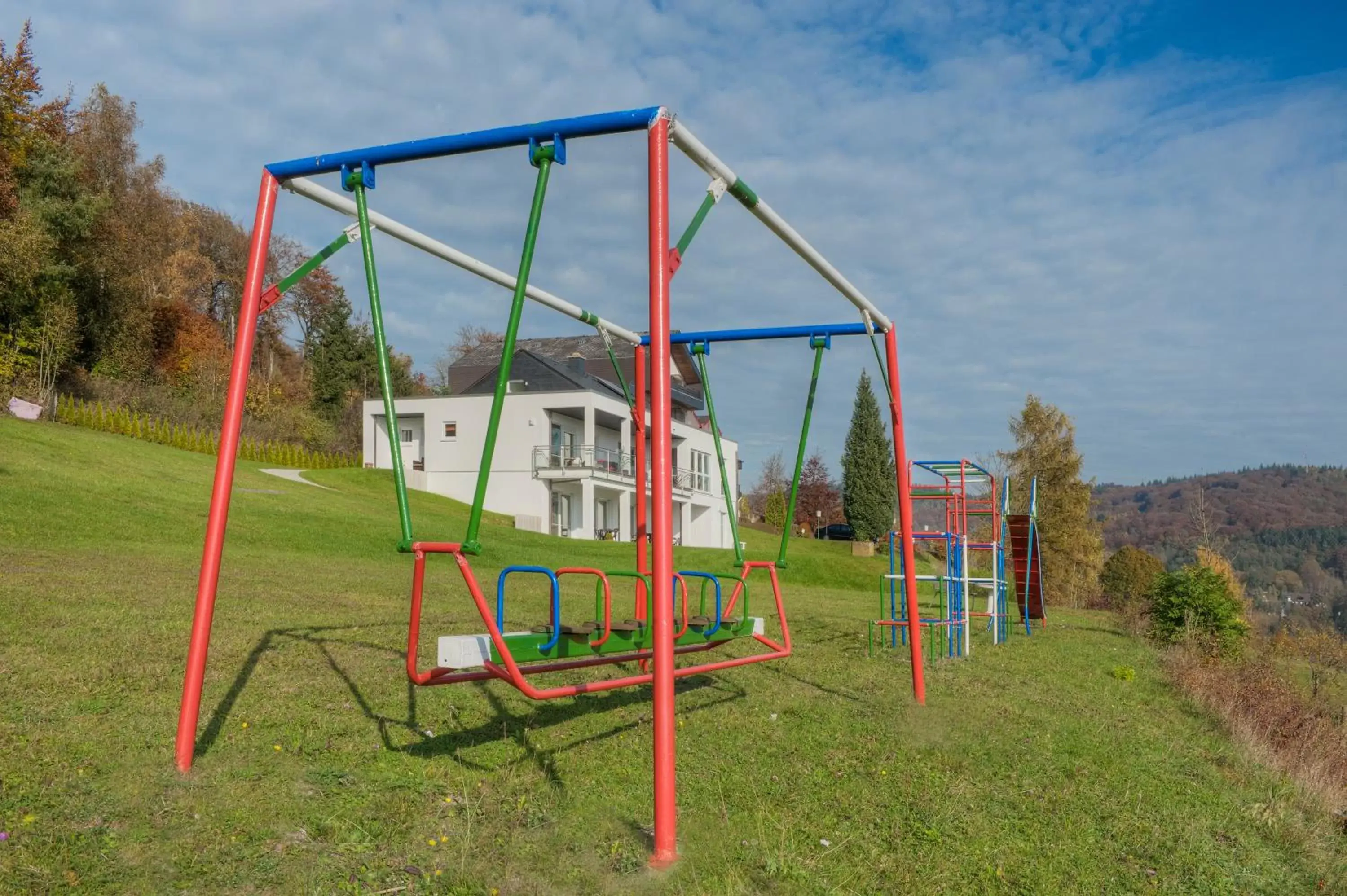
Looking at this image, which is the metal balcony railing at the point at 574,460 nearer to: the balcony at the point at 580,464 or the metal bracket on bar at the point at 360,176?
the balcony at the point at 580,464

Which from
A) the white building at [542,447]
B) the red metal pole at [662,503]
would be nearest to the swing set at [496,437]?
the red metal pole at [662,503]

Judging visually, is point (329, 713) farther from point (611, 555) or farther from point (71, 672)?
point (611, 555)

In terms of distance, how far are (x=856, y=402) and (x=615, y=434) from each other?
45.6 feet

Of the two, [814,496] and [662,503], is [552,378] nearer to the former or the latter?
[814,496]

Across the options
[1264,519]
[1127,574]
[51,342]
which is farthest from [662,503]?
[1264,519]

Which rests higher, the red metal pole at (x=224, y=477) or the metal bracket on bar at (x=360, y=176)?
the metal bracket on bar at (x=360, y=176)

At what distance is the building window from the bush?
29476 millimetres

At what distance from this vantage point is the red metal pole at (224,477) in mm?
4980

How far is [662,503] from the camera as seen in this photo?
450 cm

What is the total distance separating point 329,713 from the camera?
20.6ft

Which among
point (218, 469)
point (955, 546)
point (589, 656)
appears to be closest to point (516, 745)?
point (589, 656)

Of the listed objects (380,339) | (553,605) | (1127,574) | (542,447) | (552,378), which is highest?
(552,378)

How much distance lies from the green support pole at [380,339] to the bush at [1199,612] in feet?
44.6

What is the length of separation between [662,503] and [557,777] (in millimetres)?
2002
